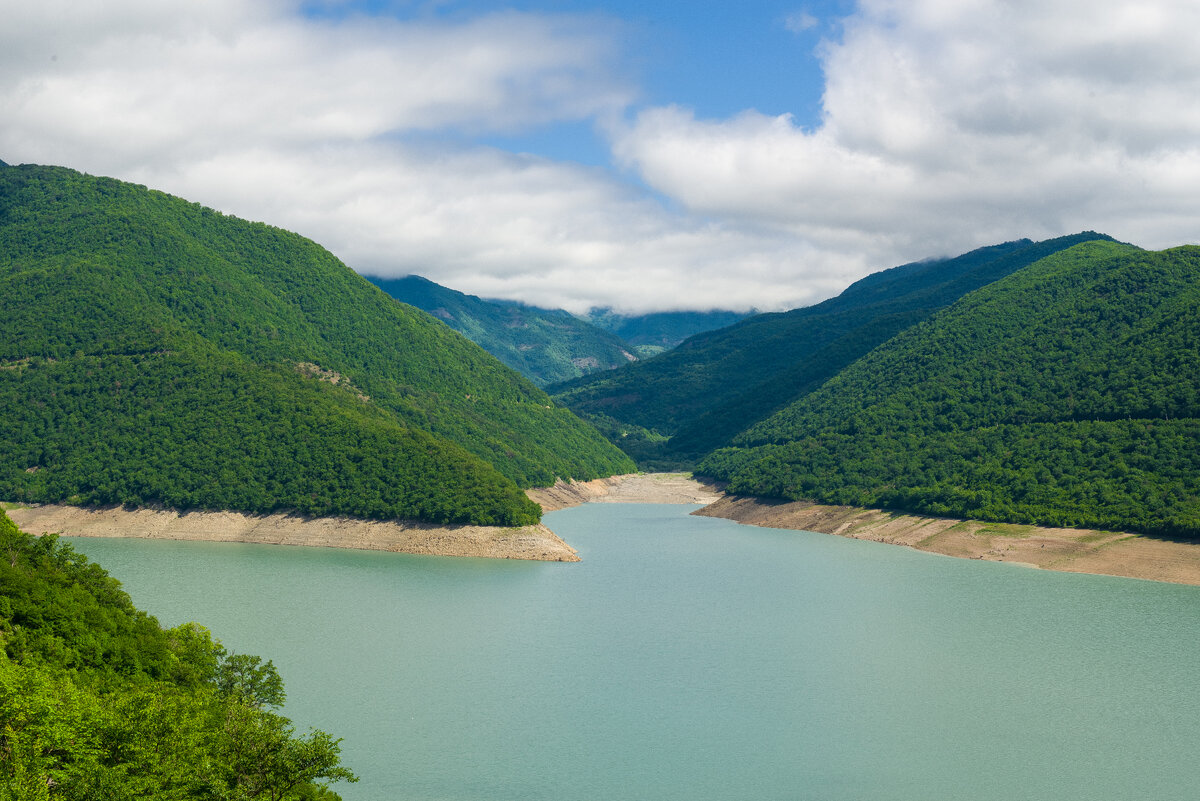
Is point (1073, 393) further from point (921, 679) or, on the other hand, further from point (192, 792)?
point (192, 792)

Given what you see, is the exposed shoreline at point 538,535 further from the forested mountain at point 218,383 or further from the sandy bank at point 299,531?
the forested mountain at point 218,383

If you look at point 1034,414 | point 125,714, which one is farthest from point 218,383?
point 125,714

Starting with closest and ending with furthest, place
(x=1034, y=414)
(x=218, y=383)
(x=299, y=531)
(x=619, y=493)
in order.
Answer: (x=299, y=531), (x=1034, y=414), (x=218, y=383), (x=619, y=493)

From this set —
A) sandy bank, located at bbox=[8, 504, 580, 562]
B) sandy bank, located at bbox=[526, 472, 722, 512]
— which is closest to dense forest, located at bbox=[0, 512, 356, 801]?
sandy bank, located at bbox=[8, 504, 580, 562]

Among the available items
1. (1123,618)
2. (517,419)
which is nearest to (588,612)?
(1123,618)

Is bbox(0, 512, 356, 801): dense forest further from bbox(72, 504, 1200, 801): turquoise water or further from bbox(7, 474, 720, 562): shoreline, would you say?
bbox(7, 474, 720, 562): shoreline

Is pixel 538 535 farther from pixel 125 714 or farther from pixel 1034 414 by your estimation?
pixel 125 714
